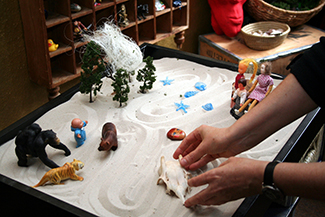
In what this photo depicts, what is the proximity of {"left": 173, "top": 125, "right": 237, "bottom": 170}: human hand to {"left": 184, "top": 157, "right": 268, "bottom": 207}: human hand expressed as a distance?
0.14m

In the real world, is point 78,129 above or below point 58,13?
below

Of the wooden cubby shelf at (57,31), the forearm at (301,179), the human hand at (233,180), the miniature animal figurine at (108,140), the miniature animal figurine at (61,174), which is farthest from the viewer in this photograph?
the wooden cubby shelf at (57,31)

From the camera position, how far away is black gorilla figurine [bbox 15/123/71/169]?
1334mm

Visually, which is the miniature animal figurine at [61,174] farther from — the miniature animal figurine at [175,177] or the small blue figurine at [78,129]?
the miniature animal figurine at [175,177]

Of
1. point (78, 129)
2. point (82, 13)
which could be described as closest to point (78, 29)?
point (82, 13)

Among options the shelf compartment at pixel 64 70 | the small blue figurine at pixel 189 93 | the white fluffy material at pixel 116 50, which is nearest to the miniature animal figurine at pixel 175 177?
the small blue figurine at pixel 189 93

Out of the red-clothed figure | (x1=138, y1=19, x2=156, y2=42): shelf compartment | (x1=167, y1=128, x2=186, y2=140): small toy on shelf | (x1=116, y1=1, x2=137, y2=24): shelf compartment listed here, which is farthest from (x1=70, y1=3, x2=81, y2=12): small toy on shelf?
the red-clothed figure

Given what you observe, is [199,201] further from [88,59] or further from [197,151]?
[88,59]

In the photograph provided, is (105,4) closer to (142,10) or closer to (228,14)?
(142,10)

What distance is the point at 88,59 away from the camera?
69.6 inches

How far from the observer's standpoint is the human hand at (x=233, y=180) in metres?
0.96

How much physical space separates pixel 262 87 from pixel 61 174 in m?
1.05

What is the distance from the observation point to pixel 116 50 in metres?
1.86

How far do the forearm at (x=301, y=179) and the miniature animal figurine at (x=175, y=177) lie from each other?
426 mm
